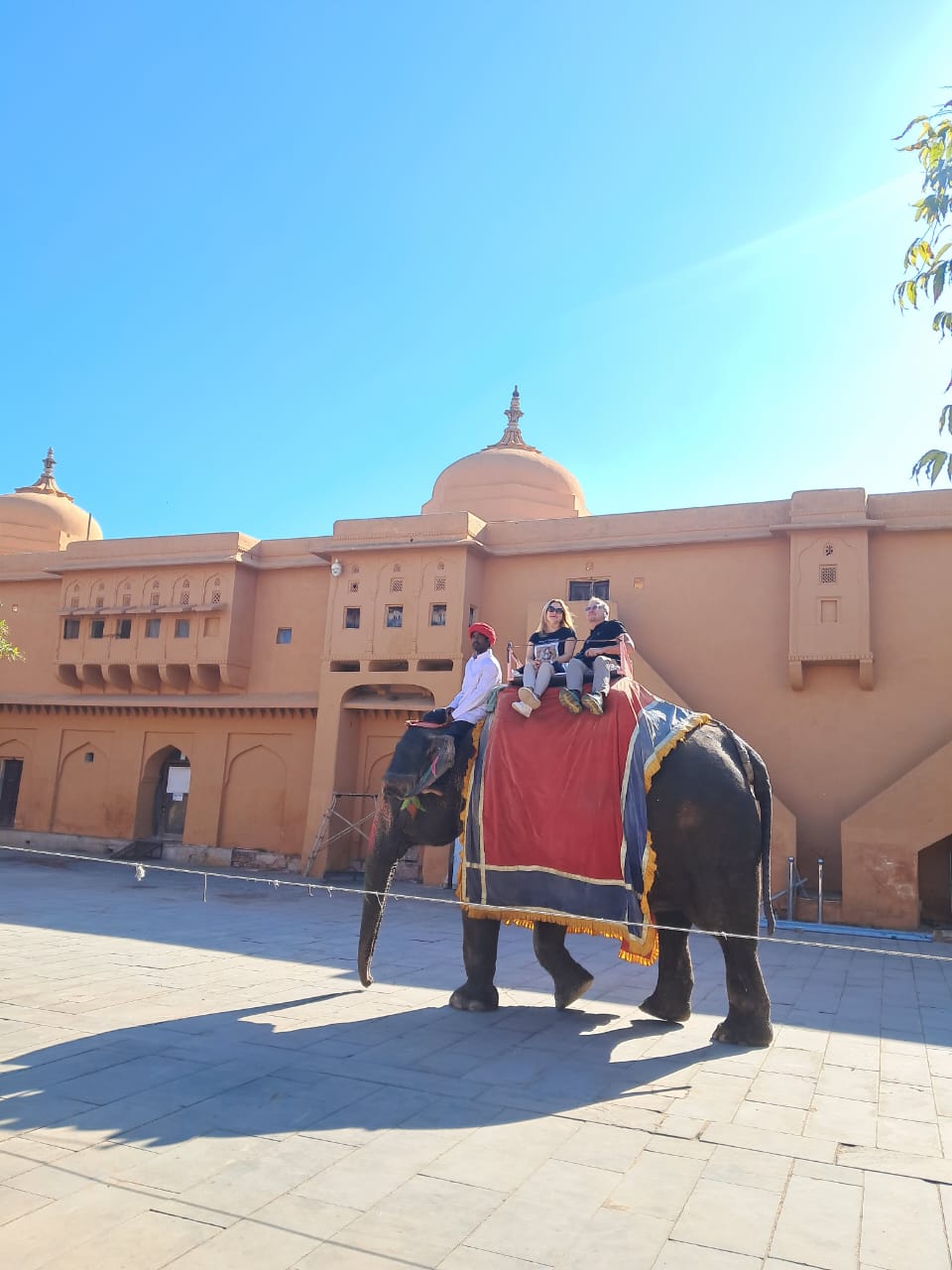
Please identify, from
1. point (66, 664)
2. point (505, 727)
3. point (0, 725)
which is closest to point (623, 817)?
point (505, 727)

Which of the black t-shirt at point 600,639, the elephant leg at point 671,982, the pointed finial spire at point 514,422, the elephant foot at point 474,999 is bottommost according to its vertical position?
the elephant foot at point 474,999

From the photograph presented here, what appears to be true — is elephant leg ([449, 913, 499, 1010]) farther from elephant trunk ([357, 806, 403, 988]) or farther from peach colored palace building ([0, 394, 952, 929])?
peach colored palace building ([0, 394, 952, 929])

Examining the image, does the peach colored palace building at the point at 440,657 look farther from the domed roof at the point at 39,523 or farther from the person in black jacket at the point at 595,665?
the person in black jacket at the point at 595,665

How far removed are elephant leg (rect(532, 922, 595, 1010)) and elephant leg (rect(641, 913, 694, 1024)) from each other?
0.50 metres

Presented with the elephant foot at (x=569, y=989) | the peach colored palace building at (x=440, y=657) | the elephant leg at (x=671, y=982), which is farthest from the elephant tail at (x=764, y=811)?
the peach colored palace building at (x=440, y=657)

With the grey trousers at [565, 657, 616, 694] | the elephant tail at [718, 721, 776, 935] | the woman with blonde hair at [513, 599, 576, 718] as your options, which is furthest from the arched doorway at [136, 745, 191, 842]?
the elephant tail at [718, 721, 776, 935]

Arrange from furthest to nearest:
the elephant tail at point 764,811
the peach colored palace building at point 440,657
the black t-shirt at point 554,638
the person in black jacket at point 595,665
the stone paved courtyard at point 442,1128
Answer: the peach colored palace building at point 440,657 → the black t-shirt at point 554,638 → the person in black jacket at point 595,665 → the elephant tail at point 764,811 → the stone paved courtyard at point 442,1128

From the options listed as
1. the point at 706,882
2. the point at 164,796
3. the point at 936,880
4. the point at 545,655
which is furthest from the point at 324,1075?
the point at 164,796

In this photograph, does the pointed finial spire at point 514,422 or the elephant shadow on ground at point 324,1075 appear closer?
the elephant shadow on ground at point 324,1075

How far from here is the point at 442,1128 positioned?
165 inches

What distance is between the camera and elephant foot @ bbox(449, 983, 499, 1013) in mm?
6734

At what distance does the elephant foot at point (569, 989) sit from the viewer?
7027 millimetres

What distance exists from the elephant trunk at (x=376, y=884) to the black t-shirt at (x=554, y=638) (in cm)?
167

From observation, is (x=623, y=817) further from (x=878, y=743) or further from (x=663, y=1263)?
(x=878, y=743)
